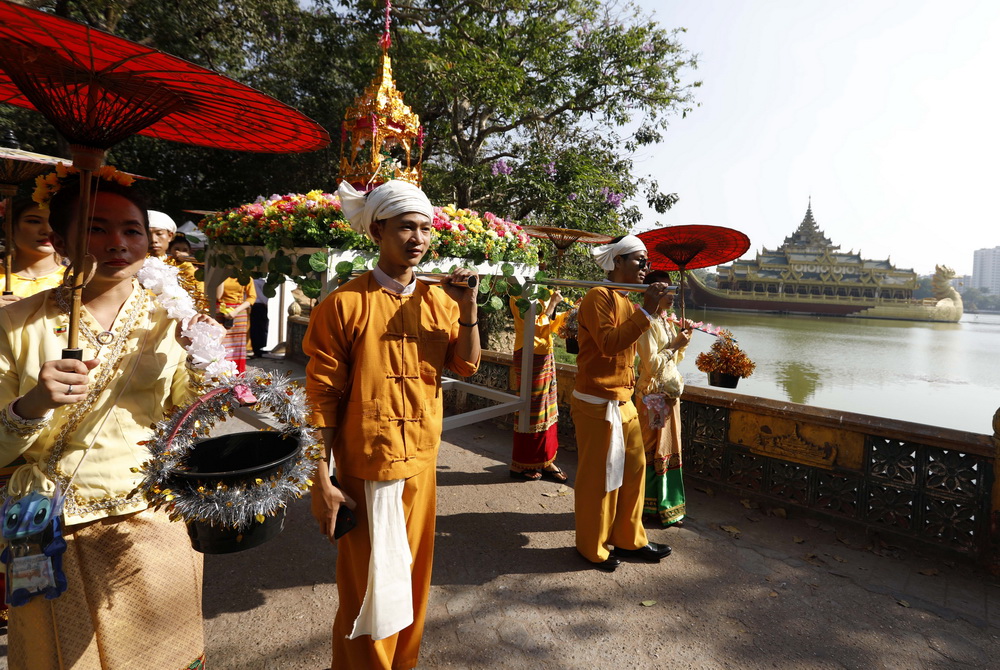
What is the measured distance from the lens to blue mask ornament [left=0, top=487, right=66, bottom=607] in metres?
1.46

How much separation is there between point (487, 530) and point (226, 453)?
2.61m

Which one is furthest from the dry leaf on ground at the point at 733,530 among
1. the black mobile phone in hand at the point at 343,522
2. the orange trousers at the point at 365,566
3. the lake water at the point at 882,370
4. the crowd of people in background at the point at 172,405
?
the lake water at the point at 882,370

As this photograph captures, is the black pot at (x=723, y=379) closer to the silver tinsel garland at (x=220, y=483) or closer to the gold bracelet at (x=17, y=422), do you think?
the silver tinsel garland at (x=220, y=483)

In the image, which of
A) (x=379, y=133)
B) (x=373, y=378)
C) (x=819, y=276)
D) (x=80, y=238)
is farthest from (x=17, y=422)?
(x=819, y=276)

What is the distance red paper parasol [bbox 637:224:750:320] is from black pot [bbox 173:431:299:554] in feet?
9.97

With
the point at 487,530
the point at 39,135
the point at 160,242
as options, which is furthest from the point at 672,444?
the point at 39,135

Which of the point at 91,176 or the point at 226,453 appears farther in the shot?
the point at 226,453

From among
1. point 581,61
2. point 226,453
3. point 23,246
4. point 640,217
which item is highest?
point 581,61

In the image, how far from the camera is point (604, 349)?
321cm

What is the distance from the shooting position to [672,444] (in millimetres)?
4219

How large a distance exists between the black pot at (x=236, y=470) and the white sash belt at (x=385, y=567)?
0.42 metres

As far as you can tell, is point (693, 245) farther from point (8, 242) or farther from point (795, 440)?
point (8, 242)

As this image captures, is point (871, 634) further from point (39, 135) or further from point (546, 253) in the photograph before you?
point (39, 135)

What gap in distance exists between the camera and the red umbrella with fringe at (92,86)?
129 centimetres
